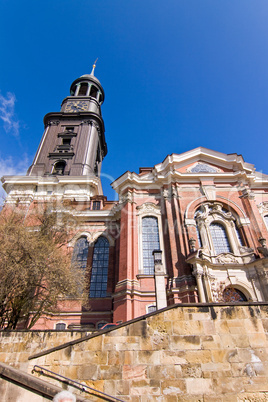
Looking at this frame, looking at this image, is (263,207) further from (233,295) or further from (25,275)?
(25,275)

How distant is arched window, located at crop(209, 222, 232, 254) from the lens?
1727cm

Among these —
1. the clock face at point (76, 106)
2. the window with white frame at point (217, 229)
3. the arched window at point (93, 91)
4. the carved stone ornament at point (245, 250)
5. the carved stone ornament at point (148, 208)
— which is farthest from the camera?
the arched window at point (93, 91)

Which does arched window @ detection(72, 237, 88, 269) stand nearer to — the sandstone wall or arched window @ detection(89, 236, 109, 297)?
arched window @ detection(89, 236, 109, 297)

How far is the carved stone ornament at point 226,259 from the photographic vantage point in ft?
51.8

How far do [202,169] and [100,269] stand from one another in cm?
1285

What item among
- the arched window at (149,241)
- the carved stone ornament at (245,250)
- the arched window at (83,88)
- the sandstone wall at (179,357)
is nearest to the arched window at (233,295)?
the carved stone ornament at (245,250)

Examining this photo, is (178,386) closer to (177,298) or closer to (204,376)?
(204,376)

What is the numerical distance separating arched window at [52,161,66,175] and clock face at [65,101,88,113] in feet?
43.9

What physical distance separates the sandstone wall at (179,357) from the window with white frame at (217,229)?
989cm

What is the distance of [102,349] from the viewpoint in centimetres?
656

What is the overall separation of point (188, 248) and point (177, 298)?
348cm

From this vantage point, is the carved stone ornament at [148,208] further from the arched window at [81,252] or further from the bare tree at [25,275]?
the bare tree at [25,275]

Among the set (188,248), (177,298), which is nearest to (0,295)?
(177,298)

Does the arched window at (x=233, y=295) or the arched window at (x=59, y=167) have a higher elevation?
the arched window at (x=59, y=167)
